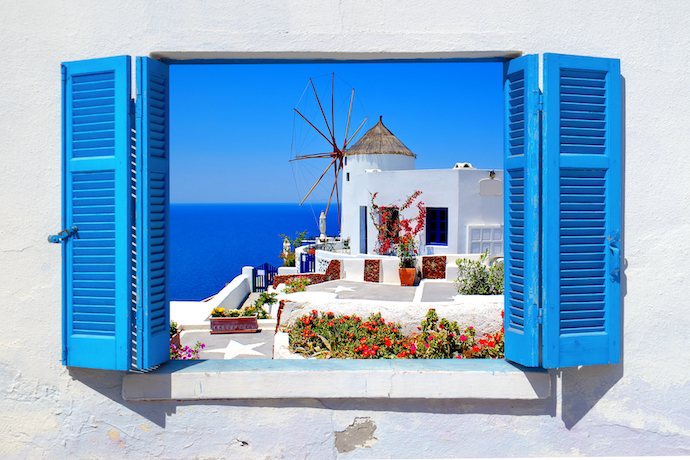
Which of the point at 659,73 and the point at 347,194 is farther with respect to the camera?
the point at 347,194

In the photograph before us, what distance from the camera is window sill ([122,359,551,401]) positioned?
2.61 m

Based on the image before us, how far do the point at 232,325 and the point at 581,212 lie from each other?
6475 mm

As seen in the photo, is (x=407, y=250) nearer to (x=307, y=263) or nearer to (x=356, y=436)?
(x=307, y=263)

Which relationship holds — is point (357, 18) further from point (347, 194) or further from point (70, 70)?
point (347, 194)

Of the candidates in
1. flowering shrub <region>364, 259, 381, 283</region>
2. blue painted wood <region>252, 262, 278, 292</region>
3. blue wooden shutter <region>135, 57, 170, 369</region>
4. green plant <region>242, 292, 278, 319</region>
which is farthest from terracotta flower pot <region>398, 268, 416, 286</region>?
blue wooden shutter <region>135, 57, 170, 369</region>

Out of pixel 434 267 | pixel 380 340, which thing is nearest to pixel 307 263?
pixel 434 267

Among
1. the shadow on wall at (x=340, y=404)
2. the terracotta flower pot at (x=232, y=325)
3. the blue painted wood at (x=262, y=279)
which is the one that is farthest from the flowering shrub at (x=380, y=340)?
the blue painted wood at (x=262, y=279)

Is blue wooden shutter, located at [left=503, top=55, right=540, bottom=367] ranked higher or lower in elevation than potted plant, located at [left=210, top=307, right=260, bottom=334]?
higher

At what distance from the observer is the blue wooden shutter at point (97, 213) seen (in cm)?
247

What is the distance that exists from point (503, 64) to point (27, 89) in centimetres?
270

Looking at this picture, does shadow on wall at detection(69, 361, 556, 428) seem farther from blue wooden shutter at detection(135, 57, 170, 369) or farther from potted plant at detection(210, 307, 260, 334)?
potted plant at detection(210, 307, 260, 334)


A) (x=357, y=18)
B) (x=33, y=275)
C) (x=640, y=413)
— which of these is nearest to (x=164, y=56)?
(x=357, y=18)

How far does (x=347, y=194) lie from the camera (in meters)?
19.1

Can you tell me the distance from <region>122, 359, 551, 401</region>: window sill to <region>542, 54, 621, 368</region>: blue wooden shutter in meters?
0.27
